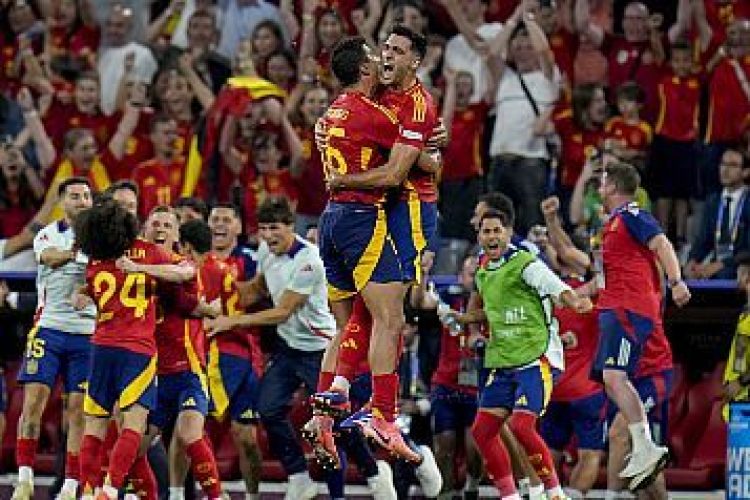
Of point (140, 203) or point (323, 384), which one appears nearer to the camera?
point (323, 384)

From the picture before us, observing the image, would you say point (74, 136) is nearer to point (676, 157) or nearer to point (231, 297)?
point (231, 297)

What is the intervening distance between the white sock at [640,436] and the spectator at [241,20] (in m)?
7.33

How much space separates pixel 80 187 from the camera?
1691 cm

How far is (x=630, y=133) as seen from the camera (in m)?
20.5

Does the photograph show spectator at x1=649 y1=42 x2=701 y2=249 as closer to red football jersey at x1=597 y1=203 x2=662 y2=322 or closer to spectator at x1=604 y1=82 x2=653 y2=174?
spectator at x1=604 y1=82 x2=653 y2=174

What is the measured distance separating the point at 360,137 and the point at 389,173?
357 millimetres

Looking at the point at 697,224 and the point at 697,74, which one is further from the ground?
the point at 697,74

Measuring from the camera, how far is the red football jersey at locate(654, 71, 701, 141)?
20.7 m

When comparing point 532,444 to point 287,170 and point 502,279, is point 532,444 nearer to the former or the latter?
point 502,279

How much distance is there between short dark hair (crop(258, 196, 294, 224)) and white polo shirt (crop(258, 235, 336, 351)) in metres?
0.26

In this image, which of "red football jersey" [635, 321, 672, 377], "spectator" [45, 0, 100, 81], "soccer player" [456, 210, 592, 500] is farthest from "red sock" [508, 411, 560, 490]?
"spectator" [45, 0, 100, 81]

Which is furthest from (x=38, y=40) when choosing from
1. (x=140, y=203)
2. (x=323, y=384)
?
(x=323, y=384)

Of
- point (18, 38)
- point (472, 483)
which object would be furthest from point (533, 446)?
point (18, 38)

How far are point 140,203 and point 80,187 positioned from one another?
3642 millimetres
